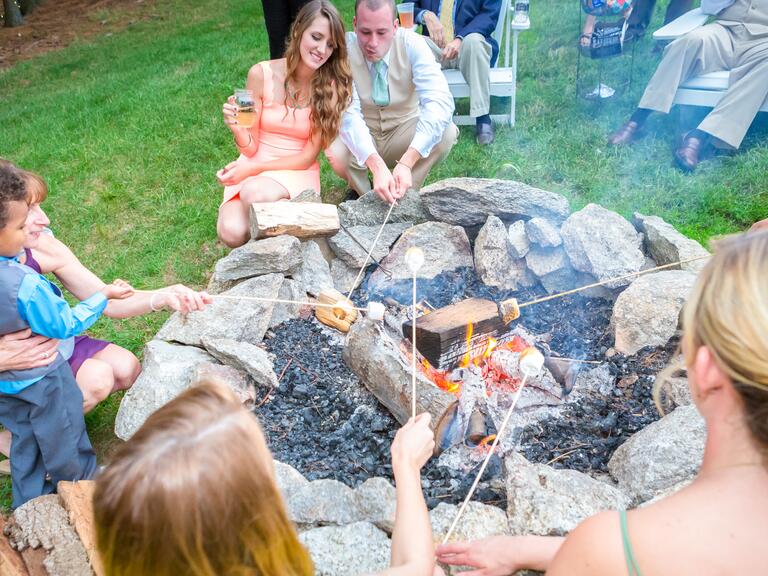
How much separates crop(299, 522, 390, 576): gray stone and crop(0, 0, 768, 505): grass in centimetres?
156

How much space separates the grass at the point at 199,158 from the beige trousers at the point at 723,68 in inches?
9.9

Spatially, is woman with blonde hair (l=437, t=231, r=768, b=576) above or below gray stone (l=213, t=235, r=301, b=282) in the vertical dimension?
above

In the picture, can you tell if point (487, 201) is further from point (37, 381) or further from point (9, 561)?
point (9, 561)

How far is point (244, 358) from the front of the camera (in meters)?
3.07

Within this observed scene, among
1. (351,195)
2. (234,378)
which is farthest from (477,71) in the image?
(234,378)

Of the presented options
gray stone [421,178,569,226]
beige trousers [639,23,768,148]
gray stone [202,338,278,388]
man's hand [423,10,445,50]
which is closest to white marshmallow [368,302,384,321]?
gray stone [202,338,278,388]

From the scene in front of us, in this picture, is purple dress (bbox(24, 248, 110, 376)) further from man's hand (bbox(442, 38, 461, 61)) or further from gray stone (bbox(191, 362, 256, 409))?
man's hand (bbox(442, 38, 461, 61))

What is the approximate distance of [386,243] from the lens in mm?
4020

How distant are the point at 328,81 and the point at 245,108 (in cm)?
66

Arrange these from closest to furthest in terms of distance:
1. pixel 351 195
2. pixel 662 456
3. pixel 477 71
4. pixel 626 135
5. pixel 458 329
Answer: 1. pixel 662 456
2. pixel 458 329
3. pixel 351 195
4. pixel 626 135
5. pixel 477 71

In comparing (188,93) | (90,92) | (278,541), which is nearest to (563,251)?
(278,541)

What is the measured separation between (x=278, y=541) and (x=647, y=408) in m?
2.04

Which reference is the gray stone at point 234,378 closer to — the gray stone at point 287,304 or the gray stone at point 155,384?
the gray stone at point 155,384

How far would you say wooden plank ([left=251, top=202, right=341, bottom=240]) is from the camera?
3.79 metres
